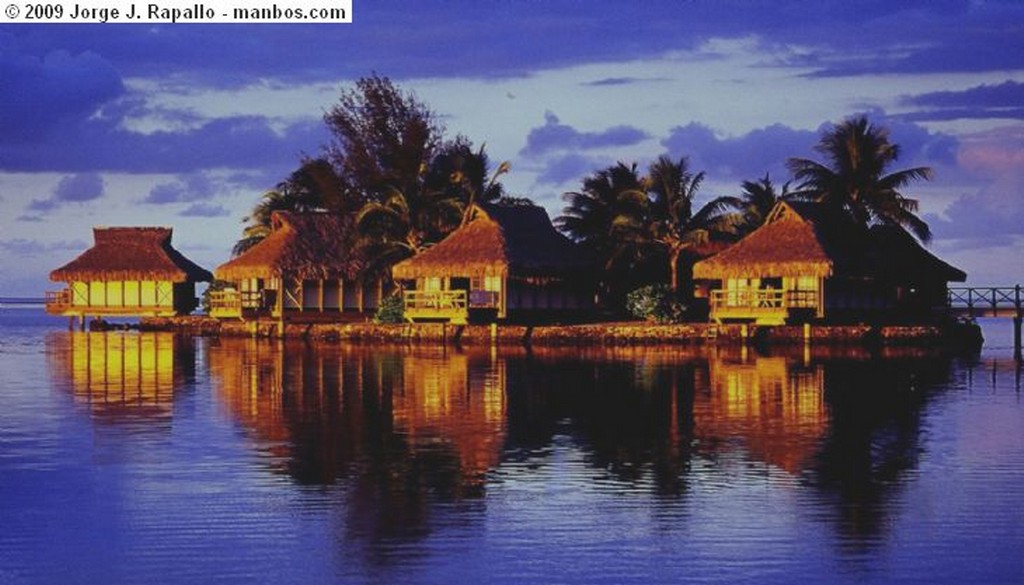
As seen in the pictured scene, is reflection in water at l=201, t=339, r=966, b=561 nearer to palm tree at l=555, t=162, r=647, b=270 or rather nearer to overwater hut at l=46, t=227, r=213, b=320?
palm tree at l=555, t=162, r=647, b=270

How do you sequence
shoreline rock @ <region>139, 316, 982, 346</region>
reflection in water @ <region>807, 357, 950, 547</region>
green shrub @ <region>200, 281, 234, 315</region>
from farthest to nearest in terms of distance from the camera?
green shrub @ <region>200, 281, 234, 315</region>
shoreline rock @ <region>139, 316, 982, 346</region>
reflection in water @ <region>807, 357, 950, 547</region>

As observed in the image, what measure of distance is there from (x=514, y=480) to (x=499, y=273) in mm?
30933

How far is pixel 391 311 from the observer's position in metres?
50.4

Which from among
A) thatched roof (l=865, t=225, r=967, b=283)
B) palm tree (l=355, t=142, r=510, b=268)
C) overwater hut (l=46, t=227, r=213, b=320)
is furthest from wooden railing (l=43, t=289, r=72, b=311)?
thatched roof (l=865, t=225, r=967, b=283)

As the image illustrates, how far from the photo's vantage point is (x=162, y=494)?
1586cm

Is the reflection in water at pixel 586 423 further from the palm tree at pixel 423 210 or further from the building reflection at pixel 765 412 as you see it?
the palm tree at pixel 423 210

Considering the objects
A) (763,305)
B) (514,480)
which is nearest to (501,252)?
(763,305)

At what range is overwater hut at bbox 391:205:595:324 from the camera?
48219mm

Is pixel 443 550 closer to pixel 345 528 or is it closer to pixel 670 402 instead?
pixel 345 528

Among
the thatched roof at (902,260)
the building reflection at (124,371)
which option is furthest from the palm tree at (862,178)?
the building reflection at (124,371)

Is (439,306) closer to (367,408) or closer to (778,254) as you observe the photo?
(778,254)

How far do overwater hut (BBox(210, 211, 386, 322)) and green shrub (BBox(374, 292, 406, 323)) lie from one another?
3.11m

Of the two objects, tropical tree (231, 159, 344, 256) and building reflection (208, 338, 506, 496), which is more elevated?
tropical tree (231, 159, 344, 256)

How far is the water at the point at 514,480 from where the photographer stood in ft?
41.3
